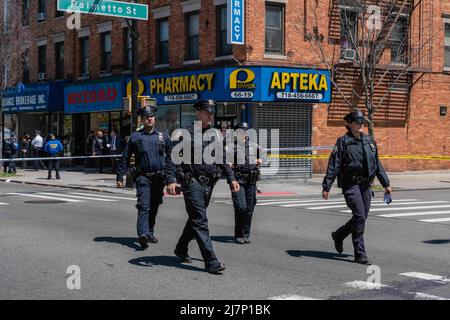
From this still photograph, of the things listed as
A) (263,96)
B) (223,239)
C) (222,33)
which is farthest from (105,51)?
(223,239)

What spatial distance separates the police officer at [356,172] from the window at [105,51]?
2370cm

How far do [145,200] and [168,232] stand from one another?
1.94m

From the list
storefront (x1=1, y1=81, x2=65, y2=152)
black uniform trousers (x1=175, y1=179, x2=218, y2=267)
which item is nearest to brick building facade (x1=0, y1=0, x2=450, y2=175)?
storefront (x1=1, y1=81, x2=65, y2=152)

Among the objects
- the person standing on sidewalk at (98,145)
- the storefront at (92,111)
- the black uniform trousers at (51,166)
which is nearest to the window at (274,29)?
the storefront at (92,111)

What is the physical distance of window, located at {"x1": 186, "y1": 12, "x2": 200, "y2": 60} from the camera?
2636cm

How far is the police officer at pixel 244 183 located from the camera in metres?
10.3

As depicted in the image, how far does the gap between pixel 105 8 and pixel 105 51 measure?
492 inches

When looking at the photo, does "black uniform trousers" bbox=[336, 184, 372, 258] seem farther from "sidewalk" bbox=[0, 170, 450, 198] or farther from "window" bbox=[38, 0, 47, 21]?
"window" bbox=[38, 0, 47, 21]

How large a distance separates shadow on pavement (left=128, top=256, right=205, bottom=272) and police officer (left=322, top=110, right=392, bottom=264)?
2.04 metres

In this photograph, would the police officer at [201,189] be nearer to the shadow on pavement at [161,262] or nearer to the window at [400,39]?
the shadow on pavement at [161,262]

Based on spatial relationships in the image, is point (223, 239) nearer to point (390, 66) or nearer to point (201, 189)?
point (201, 189)

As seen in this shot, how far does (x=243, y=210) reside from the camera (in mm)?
10242

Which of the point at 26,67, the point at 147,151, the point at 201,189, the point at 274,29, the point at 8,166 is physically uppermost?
the point at 274,29
